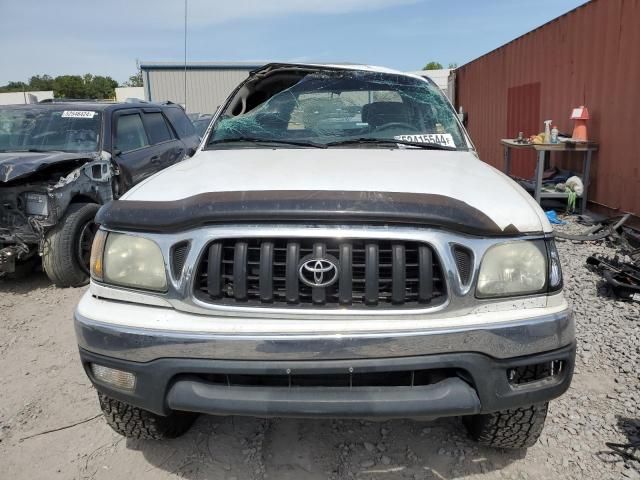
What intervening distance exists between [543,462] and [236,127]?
255 cm

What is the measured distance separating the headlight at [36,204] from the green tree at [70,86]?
204 ft

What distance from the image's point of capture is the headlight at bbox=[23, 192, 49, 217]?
4.67m

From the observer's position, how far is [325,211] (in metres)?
1.80

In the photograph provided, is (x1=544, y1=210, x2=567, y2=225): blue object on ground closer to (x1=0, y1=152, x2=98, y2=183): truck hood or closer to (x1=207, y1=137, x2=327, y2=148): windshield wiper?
(x1=207, y1=137, x2=327, y2=148): windshield wiper

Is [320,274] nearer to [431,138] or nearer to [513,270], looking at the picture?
[513,270]

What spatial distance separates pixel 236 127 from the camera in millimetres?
3338

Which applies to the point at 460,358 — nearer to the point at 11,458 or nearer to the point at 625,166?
the point at 11,458

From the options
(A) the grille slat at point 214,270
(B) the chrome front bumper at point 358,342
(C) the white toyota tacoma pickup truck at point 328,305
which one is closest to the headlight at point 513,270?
(C) the white toyota tacoma pickup truck at point 328,305

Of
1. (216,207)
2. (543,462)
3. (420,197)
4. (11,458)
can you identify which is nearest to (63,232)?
(11,458)

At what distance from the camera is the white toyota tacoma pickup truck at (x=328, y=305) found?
1.79m

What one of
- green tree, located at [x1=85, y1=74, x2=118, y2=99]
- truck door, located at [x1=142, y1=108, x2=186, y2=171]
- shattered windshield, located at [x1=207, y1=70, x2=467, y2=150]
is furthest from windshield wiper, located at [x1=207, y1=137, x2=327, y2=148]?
green tree, located at [x1=85, y1=74, x2=118, y2=99]

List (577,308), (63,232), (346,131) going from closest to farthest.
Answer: (346,131), (577,308), (63,232)

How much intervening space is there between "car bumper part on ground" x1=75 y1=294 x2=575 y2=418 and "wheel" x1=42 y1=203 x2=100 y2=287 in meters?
3.28

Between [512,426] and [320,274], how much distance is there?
3.74 ft
